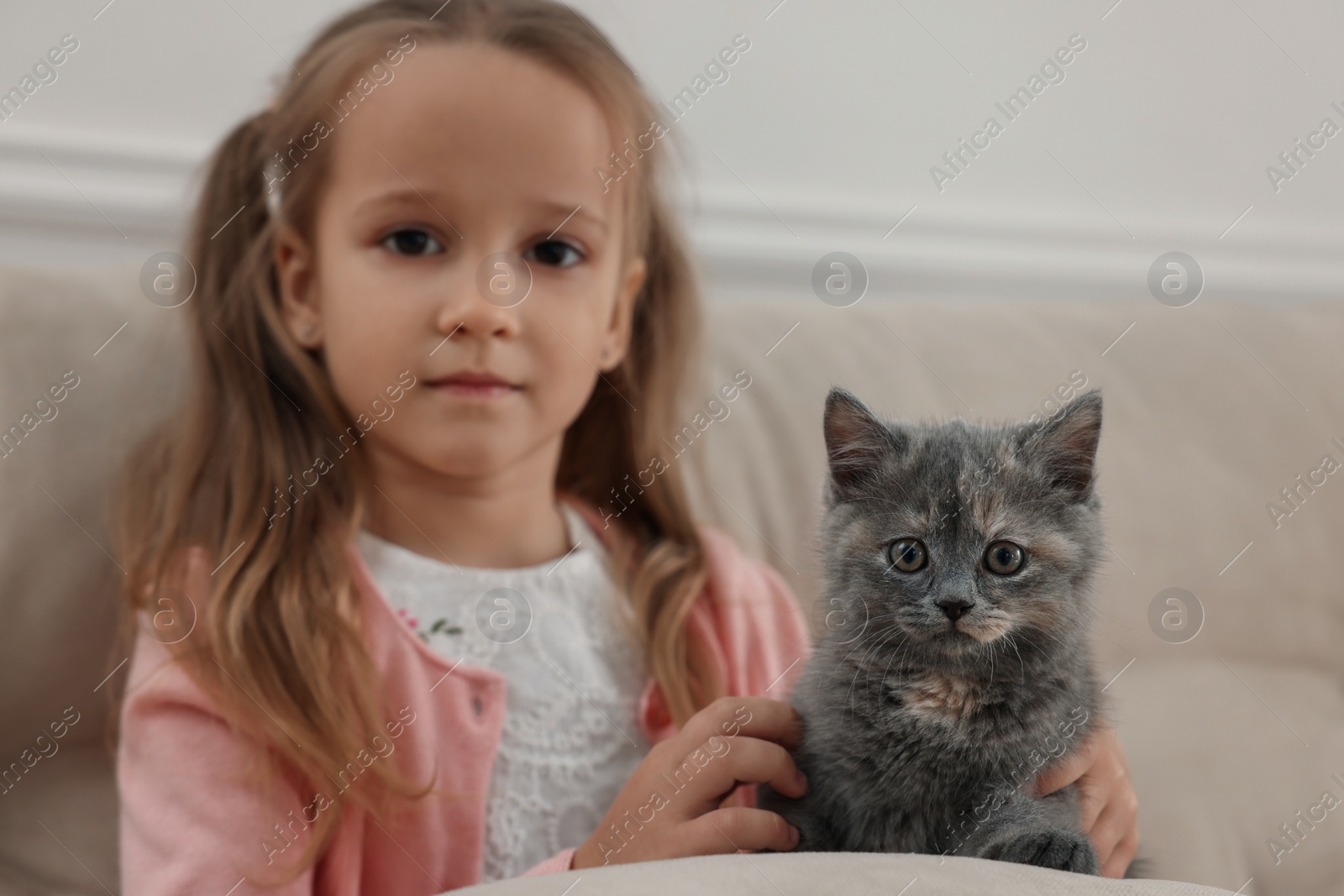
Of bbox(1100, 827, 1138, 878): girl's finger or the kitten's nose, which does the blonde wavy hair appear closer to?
bbox(1100, 827, 1138, 878): girl's finger

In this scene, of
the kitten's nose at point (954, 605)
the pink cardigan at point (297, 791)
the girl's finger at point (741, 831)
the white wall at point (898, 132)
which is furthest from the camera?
the white wall at point (898, 132)

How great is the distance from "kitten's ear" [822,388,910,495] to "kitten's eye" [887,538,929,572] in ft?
0.21

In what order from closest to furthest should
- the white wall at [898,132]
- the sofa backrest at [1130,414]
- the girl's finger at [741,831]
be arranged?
the girl's finger at [741,831] < the sofa backrest at [1130,414] < the white wall at [898,132]

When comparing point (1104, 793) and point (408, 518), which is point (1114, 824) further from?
point (408, 518)

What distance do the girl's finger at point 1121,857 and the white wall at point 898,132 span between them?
1178mm

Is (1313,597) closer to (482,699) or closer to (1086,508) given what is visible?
(1086,508)

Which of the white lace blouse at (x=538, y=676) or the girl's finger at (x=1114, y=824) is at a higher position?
the white lace blouse at (x=538, y=676)

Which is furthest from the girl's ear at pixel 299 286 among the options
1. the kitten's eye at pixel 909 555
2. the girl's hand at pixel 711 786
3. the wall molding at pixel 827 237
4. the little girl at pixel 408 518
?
the kitten's eye at pixel 909 555

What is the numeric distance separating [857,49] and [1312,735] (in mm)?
1302

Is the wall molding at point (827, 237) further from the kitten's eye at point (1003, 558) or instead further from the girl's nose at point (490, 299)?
the kitten's eye at point (1003, 558)

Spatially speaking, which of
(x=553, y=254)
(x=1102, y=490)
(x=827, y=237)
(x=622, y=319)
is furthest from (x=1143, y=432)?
(x=553, y=254)

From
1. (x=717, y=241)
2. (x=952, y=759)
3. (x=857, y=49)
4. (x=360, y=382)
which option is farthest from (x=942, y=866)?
(x=857, y=49)

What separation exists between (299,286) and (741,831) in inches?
35.1

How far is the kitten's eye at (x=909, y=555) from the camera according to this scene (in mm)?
663
